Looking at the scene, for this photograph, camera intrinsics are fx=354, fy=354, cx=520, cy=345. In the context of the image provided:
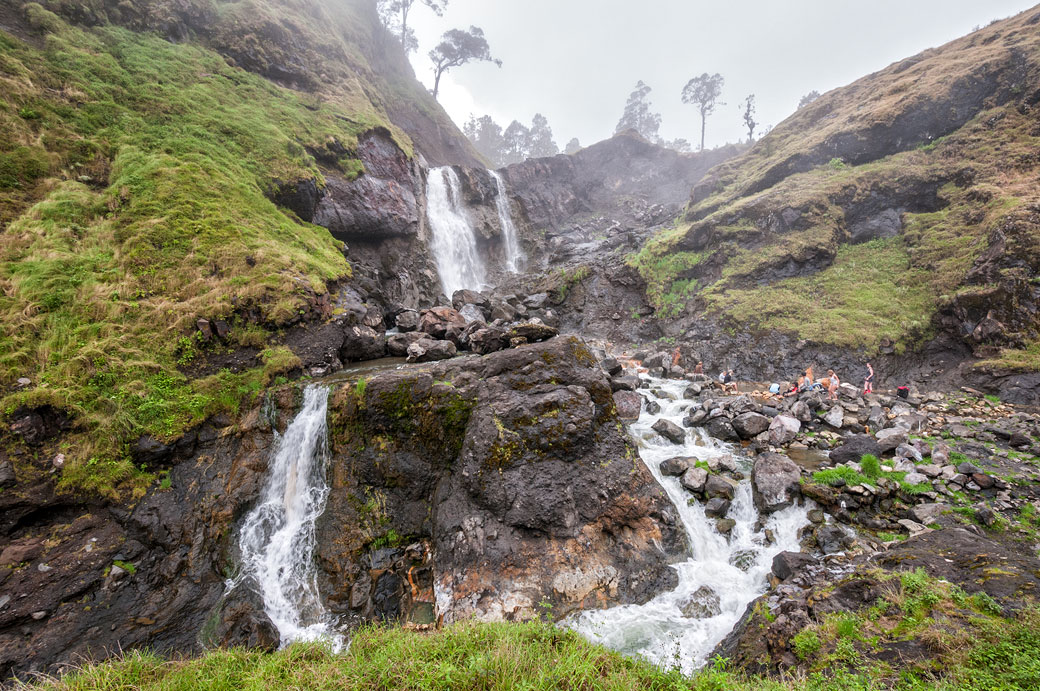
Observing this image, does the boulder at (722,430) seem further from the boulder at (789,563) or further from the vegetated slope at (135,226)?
the vegetated slope at (135,226)

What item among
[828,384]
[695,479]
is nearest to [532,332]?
[695,479]

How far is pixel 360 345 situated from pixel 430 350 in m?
2.51

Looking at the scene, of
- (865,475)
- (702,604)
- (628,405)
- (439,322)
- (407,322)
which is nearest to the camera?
(702,604)

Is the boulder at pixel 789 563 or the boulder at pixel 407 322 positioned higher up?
the boulder at pixel 407 322

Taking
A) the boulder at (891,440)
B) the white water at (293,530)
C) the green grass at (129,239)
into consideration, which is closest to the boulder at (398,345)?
the green grass at (129,239)

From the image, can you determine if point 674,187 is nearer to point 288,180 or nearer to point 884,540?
point 288,180

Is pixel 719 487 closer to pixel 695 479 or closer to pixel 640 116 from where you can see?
pixel 695 479

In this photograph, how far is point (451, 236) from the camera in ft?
89.5

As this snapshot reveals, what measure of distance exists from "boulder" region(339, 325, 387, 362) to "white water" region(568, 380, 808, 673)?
10291 mm

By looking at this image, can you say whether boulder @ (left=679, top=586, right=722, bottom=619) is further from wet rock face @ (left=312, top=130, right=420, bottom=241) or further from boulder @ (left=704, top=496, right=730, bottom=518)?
wet rock face @ (left=312, top=130, right=420, bottom=241)

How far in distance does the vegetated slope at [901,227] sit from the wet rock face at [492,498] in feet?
42.8

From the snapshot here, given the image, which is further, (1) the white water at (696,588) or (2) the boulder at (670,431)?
(2) the boulder at (670,431)

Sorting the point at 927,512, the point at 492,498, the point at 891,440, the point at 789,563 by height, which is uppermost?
the point at 492,498

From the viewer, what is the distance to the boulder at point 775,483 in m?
8.22
